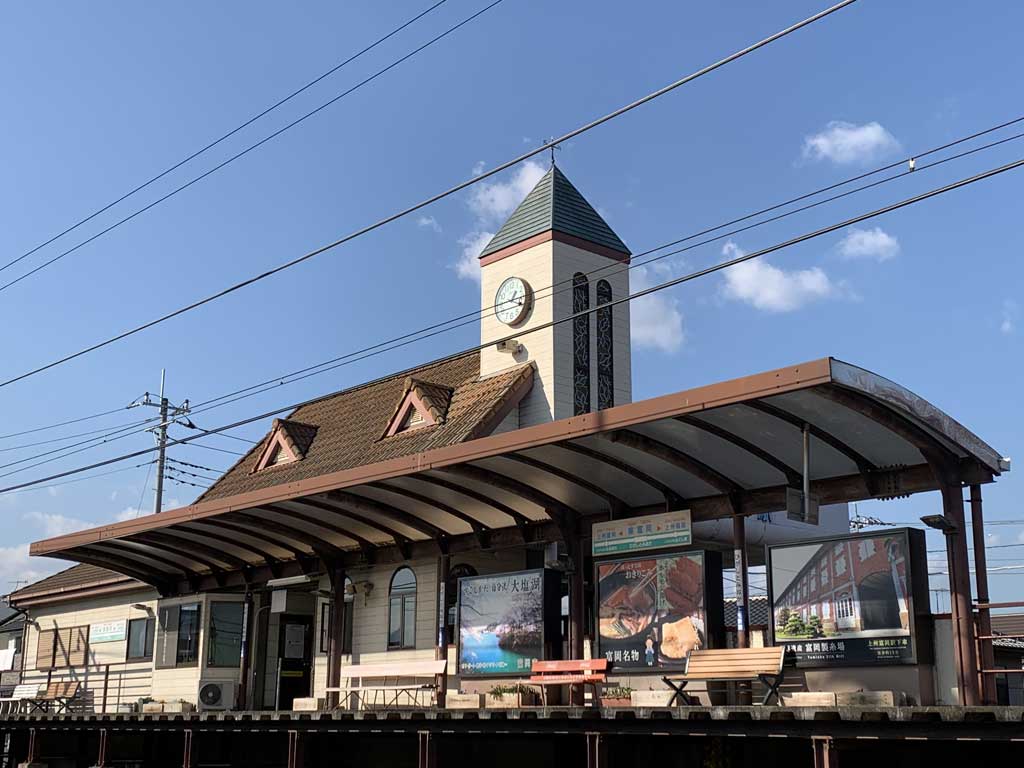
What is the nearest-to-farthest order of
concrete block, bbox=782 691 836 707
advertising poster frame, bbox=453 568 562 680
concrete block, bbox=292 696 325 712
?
concrete block, bbox=782 691 836 707
advertising poster frame, bbox=453 568 562 680
concrete block, bbox=292 696 325 712

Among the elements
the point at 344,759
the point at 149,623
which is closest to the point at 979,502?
the point at 344,759

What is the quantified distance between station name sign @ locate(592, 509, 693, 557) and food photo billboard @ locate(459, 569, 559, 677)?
117cm

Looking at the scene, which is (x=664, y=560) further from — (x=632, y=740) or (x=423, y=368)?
(x=423, y=368)

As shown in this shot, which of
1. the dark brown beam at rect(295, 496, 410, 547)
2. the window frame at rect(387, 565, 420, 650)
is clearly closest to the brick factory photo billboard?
the dark brown beam at rect(295, 496, 410, 547)

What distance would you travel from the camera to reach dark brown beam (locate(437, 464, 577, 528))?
15.4 m

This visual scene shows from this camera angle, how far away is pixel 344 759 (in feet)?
53.0

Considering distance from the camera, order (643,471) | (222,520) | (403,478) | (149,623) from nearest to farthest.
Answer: (643,471) → (403,478) → (222,520) → (149,623)

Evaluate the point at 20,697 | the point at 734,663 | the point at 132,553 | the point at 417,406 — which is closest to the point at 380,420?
the point at 417,406

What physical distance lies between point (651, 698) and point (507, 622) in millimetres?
3056

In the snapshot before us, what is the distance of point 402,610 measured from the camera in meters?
19.8

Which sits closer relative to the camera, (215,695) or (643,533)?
(643,533)

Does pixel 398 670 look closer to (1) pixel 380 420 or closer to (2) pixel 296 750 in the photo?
(2) pixel 296 750

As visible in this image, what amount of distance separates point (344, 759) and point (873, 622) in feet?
24.7

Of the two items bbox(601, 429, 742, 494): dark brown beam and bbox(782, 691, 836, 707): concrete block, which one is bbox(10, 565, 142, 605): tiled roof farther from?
bbox(782, 691, 836, 707): concrete block
